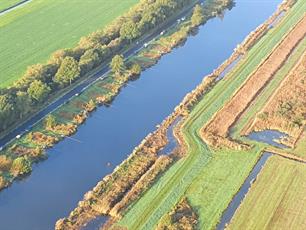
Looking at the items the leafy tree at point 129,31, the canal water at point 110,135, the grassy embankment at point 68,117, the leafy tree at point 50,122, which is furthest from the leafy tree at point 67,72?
the leafy tree at point 129,31

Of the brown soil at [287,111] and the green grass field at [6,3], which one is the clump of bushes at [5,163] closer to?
the brown soil at [287,111]

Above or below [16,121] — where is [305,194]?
above

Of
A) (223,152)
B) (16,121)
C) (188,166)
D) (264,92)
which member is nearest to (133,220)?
(188,166)

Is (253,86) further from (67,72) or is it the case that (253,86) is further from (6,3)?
(6,3)

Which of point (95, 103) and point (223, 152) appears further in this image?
point (95, 103)

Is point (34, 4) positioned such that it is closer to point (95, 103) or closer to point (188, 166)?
point (95, 103)
